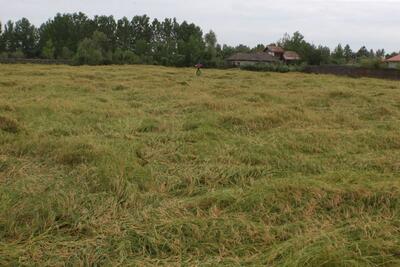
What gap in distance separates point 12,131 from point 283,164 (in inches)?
156

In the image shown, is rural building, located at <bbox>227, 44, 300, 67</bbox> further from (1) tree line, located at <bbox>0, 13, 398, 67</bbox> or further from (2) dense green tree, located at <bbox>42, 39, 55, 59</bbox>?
(2) dense green tree, located at <bbox>42, 39, 55, 59</bbox>

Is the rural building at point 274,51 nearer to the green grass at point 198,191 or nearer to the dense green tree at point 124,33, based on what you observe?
the dense green tree at point 124,33

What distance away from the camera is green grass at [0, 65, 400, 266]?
292cm

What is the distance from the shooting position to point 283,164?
5020 mm

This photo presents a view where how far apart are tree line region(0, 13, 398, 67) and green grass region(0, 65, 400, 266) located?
33236 mm

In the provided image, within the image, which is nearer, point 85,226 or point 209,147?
point 85,226

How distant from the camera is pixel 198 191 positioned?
4.13 meters

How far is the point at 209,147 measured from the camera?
570 cm

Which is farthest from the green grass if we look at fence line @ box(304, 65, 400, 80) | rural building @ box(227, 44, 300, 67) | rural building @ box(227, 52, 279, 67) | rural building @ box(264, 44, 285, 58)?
rural building @ box(264, 44, 285, 58)

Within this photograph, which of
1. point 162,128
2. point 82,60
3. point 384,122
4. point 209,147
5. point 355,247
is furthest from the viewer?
point 82,60

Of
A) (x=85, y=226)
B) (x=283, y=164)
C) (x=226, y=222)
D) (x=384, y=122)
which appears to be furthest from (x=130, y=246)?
(x=384, y=122)

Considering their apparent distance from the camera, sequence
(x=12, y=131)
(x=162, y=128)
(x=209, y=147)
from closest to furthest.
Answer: (x=209, y=147), (x=12, y=131), (x=162, y=128)

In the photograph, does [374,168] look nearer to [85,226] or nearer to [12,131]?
[85,226]

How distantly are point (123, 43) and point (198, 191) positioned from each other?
55.1m
